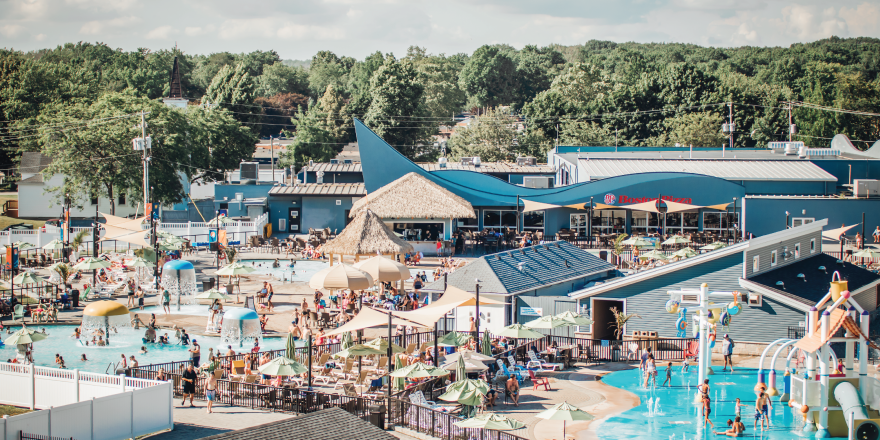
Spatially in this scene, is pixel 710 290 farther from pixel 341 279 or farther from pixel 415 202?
pixel 415 202

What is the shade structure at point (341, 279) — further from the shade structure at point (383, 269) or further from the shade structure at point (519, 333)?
the shade structure at point (519, 333)

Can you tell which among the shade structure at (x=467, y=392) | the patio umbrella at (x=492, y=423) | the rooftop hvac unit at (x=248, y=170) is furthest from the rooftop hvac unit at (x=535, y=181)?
the patio umbrella at (x=492, y=423)

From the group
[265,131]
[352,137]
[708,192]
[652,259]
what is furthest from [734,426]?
[265,131]

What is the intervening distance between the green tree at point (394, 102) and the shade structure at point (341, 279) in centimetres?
4877

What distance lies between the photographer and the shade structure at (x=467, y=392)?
61.1 ft

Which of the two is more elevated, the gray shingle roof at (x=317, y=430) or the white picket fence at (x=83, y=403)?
the gray shingle roof at (x=317, y=430)

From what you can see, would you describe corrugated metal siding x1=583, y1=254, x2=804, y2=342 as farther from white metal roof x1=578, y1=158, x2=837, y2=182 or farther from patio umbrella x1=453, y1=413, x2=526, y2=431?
white metal roof x1=578, y1=158, x2=837, y2=182

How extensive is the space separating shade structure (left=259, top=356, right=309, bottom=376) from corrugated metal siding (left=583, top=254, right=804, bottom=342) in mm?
11903

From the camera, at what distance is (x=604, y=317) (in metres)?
29.0

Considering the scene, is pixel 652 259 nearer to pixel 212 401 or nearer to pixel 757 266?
pixel 757 266

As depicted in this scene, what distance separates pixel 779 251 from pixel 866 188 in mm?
26330

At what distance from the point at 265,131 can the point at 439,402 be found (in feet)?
309

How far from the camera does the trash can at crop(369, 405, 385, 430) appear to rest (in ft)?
60.7

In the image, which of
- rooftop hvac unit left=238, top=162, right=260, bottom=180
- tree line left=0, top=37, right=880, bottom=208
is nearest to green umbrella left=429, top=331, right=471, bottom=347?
tree line left=0, top=37, right=880, bottom=208
